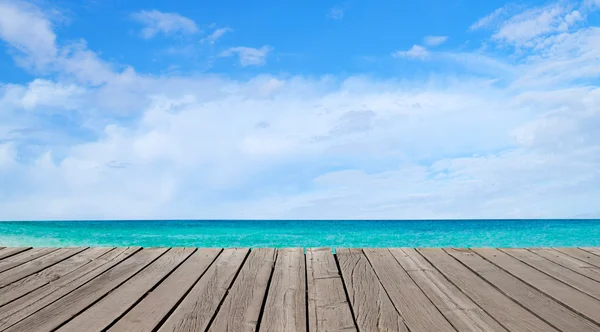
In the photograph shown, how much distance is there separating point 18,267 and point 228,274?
4.34 feet

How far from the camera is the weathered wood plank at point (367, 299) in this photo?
1687mm

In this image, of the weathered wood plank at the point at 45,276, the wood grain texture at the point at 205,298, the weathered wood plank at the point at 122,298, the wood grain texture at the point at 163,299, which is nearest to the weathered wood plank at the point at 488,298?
the wood grain texture at the point at 205,298

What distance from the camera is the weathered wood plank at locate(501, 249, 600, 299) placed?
2.31 metres

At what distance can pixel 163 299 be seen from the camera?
2025 millimetres

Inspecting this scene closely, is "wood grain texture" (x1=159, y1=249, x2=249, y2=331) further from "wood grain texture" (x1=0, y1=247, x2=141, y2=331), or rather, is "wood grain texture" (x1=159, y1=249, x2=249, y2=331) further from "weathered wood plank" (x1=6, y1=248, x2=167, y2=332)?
"wood grain texture" (x1=0, y1=247, x2=141, y2=331)

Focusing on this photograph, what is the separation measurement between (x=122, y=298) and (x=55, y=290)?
0.42 meters

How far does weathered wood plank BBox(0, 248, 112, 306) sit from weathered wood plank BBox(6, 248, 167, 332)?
24 centimetres

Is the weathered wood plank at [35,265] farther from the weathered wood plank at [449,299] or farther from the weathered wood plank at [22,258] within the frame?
the weathered wood plank at [449,299]

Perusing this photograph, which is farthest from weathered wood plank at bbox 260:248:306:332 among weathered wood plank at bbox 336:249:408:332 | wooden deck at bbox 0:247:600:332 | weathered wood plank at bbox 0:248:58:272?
weathered wood plank at bbox 0:248:58:272

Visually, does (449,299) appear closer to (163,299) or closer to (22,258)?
(163,299)

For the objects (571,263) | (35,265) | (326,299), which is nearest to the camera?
(326,299)

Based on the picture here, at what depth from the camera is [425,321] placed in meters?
1.73

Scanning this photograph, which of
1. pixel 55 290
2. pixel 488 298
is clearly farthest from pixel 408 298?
pixel 55 290

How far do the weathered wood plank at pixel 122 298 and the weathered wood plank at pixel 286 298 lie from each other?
0.58 m
